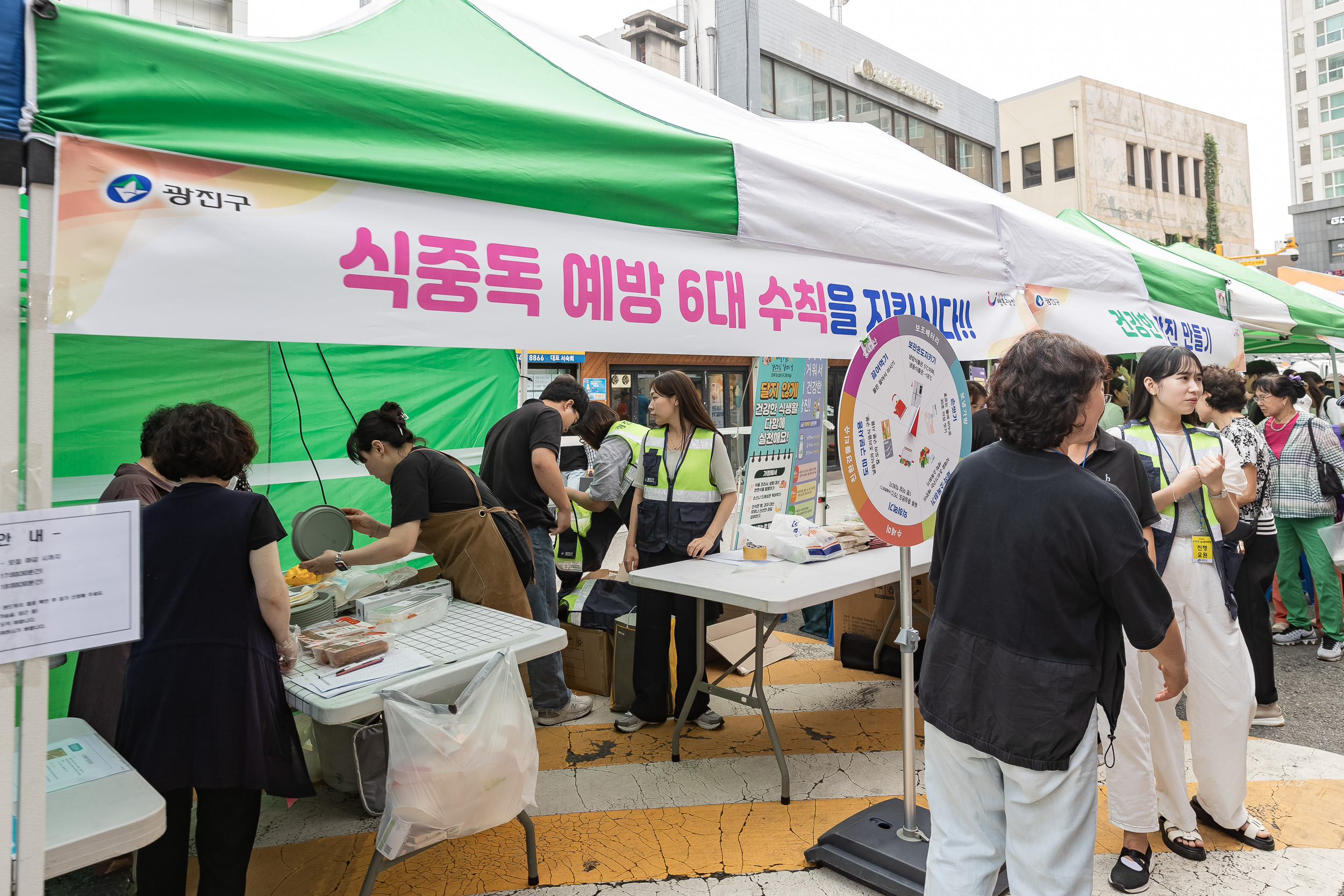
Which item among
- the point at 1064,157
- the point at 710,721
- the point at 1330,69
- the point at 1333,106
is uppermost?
the point at 1330,69

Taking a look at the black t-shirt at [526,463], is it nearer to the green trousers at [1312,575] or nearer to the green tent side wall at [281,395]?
the green tent side wall at [281,395]

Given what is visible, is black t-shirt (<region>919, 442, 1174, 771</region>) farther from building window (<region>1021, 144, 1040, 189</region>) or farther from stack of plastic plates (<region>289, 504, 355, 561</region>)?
building window (<region>1021, 144, 1040, 189</region>)

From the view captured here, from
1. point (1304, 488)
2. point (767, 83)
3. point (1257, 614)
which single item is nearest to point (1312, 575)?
point (1304, 488)

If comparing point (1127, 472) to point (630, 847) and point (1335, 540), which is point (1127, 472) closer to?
point (630, 847)

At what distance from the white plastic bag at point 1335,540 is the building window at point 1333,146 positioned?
194ft

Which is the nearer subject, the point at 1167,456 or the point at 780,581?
the point at 1167,456

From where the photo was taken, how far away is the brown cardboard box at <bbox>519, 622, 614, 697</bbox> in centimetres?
471

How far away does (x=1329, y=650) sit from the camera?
207 inches

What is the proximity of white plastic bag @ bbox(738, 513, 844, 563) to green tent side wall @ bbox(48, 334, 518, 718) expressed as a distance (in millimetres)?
2132

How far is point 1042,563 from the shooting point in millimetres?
1841

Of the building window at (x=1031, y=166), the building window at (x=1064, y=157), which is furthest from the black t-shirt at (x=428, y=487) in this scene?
the building window at (x=1031, y=166)

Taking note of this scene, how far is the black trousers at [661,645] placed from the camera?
4.10 m

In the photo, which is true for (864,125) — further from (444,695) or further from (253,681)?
(253,681)

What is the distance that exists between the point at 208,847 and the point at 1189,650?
11.2 feet
